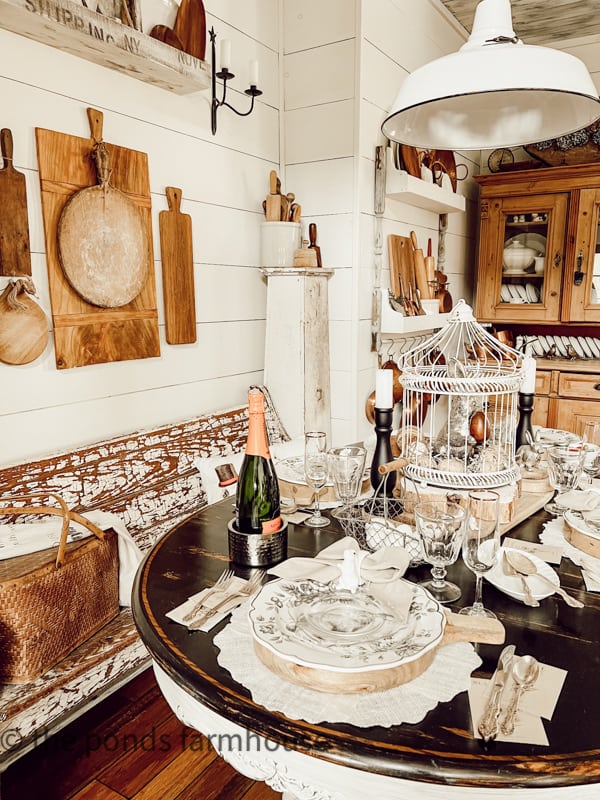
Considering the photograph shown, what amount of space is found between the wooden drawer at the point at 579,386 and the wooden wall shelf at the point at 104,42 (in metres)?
2.51

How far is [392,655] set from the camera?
2.64ft

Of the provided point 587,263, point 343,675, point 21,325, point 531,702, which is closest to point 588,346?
point 587,263

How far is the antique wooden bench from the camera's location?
136cm

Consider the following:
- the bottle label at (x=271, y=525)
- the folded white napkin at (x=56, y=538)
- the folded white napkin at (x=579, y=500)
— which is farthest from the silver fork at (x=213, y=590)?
the folded white napkin at (x=579, y=500)

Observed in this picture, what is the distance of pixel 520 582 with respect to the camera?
42.4 inches

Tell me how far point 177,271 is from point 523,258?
236 centimetres

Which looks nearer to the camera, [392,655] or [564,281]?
[392,655]

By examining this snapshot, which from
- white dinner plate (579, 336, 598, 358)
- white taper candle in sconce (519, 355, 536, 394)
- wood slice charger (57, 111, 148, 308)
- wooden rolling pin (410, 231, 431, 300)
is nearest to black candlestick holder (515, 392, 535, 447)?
white taper candle in sconce (519, 355, 536, 394)

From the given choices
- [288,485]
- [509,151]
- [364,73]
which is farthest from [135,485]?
[509,151]

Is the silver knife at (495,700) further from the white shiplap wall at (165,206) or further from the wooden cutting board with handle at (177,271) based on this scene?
the wooden cutting board with handle at (177,271)

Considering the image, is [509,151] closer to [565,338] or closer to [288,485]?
[565,338]

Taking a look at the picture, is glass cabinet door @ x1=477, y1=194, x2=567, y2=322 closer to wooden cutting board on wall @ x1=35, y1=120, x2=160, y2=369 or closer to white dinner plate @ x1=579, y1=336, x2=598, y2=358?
white dinner plate @ x1=579, y1=336, x2=598, y2=358

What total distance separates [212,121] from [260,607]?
2089 mm

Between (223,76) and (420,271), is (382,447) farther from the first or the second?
(420,271)
